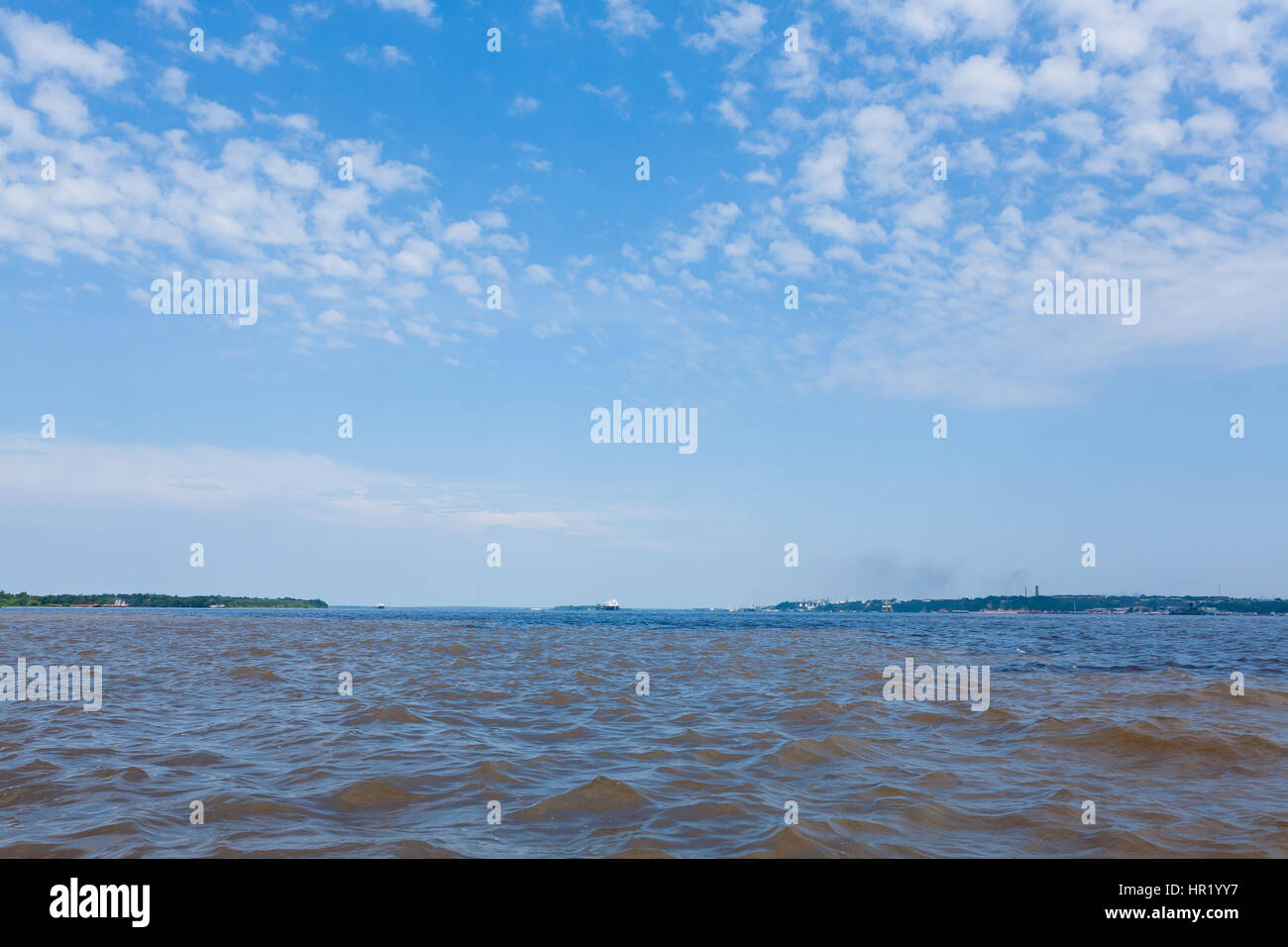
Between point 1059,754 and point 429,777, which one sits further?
point 1059,754

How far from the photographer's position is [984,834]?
339 inches

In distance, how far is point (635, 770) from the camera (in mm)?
11562

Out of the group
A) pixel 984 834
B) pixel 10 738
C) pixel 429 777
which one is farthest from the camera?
pixel 10 738

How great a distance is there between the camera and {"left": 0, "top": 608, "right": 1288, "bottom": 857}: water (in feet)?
26.9

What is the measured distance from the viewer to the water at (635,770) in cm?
821

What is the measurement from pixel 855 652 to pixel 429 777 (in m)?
32.3
